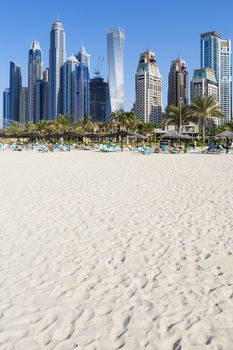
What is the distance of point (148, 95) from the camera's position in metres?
157

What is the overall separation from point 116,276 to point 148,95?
518ft

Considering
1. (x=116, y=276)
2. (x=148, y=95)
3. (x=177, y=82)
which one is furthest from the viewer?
(x=177, y=82)

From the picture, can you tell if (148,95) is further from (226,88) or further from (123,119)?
(123,119)

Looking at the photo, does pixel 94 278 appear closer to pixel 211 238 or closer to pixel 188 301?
pixel 188 301

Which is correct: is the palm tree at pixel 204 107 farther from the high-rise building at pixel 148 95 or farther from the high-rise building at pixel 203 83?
the high-rise building at pixel 148 95

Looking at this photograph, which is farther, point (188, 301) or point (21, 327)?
point (188, 301)

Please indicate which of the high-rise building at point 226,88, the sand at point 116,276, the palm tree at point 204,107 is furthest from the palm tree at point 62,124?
the high-rise building at point 226,88

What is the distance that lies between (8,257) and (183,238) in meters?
2.84

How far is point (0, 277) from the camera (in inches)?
168

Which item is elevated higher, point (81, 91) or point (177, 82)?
point (177, 82)

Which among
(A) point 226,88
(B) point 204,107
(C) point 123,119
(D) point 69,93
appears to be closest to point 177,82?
(A) point 226,88

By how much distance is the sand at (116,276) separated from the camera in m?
3.11

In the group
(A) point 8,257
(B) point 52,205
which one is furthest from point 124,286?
(B) point 52,205

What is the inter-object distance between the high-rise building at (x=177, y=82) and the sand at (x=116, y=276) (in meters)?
174
